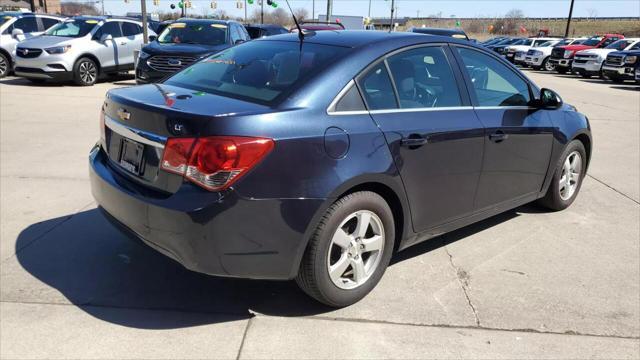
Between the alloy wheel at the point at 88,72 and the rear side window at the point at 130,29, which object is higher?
the rear side window at the point at 130,29

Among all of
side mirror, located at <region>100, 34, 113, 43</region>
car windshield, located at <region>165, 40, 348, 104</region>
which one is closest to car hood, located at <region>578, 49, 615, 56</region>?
side mirror, located at <region>100, 34, 113, 43</region>

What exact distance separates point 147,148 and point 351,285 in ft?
4.83

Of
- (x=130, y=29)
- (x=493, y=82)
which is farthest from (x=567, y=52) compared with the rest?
(x=493, y=82)

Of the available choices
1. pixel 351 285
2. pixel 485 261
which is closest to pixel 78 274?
pixel 351 285

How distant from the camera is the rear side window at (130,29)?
50.1 feet

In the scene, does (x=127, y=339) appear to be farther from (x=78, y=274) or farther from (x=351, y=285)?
(x=351, y=285)

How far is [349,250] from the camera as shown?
10.6 ft

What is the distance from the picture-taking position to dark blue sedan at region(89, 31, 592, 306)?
2.72 metres

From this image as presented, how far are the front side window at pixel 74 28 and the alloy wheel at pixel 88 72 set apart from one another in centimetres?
83

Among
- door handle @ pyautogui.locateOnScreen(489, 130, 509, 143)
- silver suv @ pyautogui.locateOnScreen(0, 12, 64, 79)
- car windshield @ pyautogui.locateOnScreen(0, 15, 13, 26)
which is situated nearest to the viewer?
door handle @ pyautogui.locateOnScreen(489, 130, 509, 143)

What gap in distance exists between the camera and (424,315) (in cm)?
328

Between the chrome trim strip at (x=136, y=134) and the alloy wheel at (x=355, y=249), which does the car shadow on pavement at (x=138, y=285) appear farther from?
the chrome trim strip at (x=136, y=134)

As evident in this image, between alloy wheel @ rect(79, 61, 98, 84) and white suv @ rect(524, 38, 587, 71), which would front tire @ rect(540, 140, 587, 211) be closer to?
alloy wheel @ rect(79, 61, 98, 84)

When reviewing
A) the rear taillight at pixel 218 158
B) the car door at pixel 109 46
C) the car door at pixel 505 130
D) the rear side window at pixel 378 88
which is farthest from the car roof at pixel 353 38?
the car door at pixel 109 46
